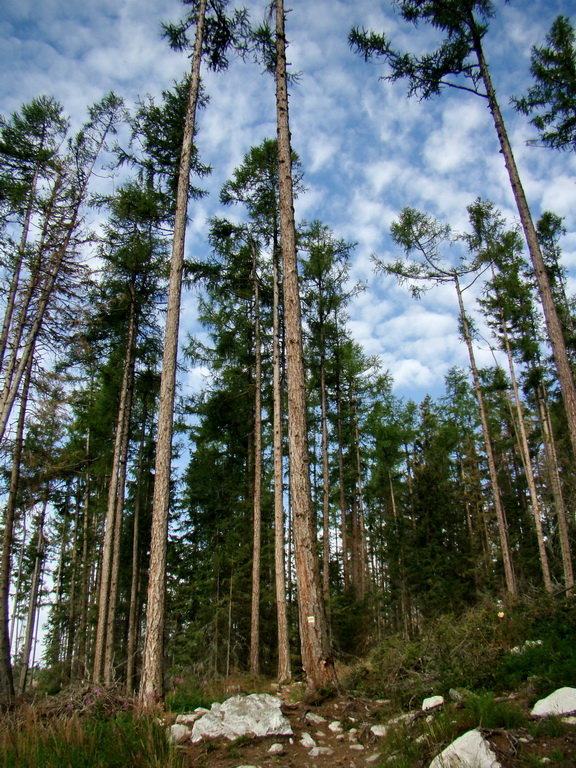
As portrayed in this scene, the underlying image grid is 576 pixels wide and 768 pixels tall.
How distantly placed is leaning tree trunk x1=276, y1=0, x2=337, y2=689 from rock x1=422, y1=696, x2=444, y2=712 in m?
1.60

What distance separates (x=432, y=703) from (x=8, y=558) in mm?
8803

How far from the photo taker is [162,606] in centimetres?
696

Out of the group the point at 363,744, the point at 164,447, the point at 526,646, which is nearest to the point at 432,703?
the point at 363,744

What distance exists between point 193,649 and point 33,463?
853cm

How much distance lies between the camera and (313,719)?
16.1 feet

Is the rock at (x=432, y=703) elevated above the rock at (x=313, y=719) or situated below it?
above

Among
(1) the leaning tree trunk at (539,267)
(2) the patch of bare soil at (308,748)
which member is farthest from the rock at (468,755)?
(1) the leaning tree trunk at (539,267)

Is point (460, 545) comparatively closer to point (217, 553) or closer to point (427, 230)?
point (217, 553)

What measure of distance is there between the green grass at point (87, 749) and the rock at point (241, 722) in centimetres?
53

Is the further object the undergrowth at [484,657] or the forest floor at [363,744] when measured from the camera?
the undergrowth at [484,657]

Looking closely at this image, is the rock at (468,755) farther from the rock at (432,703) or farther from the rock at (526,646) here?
the rock at (526,646)

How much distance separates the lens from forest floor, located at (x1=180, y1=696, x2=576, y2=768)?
10.2 feet

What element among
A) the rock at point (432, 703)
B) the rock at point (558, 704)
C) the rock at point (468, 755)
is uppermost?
the rock at point (558, 704)

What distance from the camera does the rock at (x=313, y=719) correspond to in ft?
15.9
